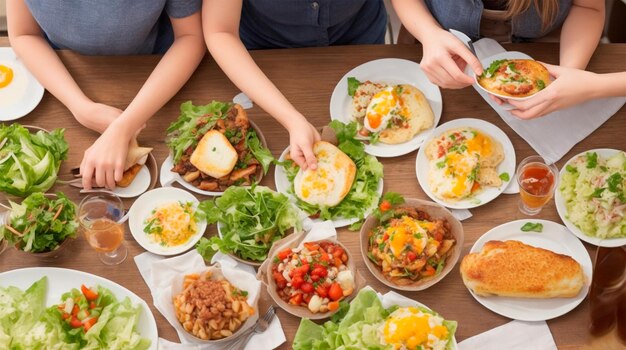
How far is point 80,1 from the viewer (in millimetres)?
2328

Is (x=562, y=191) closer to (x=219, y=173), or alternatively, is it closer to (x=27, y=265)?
(x=219, y=173)

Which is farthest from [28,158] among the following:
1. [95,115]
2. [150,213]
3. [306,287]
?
[306,287]

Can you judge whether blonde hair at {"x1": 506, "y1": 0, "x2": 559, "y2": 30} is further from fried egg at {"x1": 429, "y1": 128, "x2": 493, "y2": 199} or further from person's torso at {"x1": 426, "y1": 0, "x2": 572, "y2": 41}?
fried egg at {"x1": 429, "y1": 128, "x2": 493, "y2": 199}

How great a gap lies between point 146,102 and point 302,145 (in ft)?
2.04

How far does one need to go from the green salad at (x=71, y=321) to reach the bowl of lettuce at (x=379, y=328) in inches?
22.1

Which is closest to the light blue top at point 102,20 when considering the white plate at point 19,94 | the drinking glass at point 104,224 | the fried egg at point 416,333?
the white plate at point 19,94

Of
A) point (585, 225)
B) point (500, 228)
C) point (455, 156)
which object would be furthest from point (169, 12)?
point (585, 225)

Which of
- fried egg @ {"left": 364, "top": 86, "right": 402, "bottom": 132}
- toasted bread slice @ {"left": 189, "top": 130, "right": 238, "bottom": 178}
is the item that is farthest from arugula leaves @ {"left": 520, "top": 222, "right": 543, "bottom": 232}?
toasted bread slice @ {"left": 189, "top": 130, "right": 238, "bottom": 178}

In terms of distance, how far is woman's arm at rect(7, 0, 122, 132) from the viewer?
2385 millimetres

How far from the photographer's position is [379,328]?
1.94 m

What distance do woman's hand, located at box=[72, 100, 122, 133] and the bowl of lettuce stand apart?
108 cm

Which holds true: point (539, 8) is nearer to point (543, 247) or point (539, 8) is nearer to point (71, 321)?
point (543, 247)

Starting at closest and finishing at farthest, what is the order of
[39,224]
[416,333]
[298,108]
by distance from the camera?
[416,333] < [39,224] < [298,108]

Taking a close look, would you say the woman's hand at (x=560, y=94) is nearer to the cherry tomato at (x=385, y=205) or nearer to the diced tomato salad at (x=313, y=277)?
the cherry tomato at (x=385, y=205)
